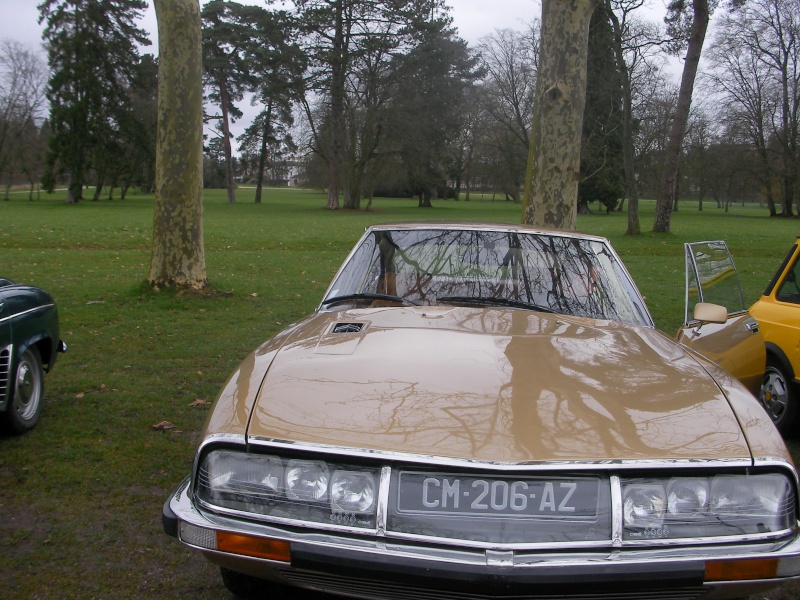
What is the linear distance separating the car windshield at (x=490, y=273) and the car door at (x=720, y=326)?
893 mm

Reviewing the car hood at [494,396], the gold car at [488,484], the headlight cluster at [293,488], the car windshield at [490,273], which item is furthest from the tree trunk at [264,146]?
the headlight cluster at [293,488]

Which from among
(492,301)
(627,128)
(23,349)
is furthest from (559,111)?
(627,128)

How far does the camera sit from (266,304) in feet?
36.0

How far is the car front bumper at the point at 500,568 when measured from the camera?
2016mm

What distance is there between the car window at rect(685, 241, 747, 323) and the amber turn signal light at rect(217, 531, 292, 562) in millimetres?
3126

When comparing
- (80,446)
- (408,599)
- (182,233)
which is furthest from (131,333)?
(408,599)

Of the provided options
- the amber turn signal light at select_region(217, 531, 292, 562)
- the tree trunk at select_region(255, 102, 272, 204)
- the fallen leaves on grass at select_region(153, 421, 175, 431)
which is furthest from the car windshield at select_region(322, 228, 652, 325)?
the tree trunk at select_region(255, 102, 272, 204)

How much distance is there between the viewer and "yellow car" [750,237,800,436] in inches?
206

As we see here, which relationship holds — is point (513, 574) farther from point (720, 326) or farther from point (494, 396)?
point (720, 326)

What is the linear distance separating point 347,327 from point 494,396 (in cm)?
98

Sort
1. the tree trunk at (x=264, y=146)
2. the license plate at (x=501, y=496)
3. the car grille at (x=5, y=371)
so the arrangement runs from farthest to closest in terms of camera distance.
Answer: the tree trunk at (x=264, y=146) → the car grille at (x=5, y=371) → the license plate at (x=501, y=496)

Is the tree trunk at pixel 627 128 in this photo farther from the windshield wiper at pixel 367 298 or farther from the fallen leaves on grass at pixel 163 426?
the windshield wiper at pixel 367 298

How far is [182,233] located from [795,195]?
6022 centimetres

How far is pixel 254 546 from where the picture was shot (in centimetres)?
220
